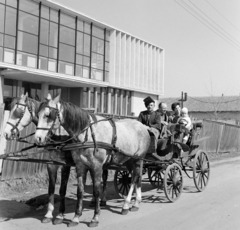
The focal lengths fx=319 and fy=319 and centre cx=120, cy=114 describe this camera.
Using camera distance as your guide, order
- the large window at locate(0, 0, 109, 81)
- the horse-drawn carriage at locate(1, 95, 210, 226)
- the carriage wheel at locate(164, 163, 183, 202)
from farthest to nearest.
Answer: the large window at locate(0, 0, 109, 81) < the carriage wheel at locate(164, 163, 183, 202) < the horse-drawn carriage at locate(1, 95, 210, 226)

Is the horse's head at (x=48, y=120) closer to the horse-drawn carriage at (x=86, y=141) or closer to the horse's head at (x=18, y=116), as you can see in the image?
the horse-drawn carriage at (x=86, y=141)

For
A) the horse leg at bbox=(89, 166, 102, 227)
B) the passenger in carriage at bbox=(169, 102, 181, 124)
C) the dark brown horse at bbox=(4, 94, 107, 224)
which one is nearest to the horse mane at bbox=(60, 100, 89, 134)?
the dark brown horse at bbox=(4, 94, 107, 224)

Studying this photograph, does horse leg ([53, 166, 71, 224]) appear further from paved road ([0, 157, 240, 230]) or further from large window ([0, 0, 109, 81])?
large window ([0, 0, 109, 81])

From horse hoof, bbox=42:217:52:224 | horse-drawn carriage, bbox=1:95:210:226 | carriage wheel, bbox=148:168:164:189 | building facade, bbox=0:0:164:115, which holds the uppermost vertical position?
building facade, bbox=0:0:164:115

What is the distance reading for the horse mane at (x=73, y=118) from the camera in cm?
563

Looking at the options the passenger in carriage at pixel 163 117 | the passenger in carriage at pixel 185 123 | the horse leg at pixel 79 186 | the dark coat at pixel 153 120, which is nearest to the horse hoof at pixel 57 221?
the horse leg at pixel 79 186

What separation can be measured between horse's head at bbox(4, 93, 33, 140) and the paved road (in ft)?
5.35

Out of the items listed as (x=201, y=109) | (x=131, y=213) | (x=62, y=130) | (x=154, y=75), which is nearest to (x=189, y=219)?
(x=131, y=213)

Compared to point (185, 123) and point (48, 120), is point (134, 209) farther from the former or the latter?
point (185, 123)

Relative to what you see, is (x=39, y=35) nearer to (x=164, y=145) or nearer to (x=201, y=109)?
(x=164, y=145)

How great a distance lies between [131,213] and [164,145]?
186 centimetres

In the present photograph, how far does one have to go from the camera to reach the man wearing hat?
7493 millimetres

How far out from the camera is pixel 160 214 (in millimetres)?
6336

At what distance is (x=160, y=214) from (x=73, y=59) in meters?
19.6
